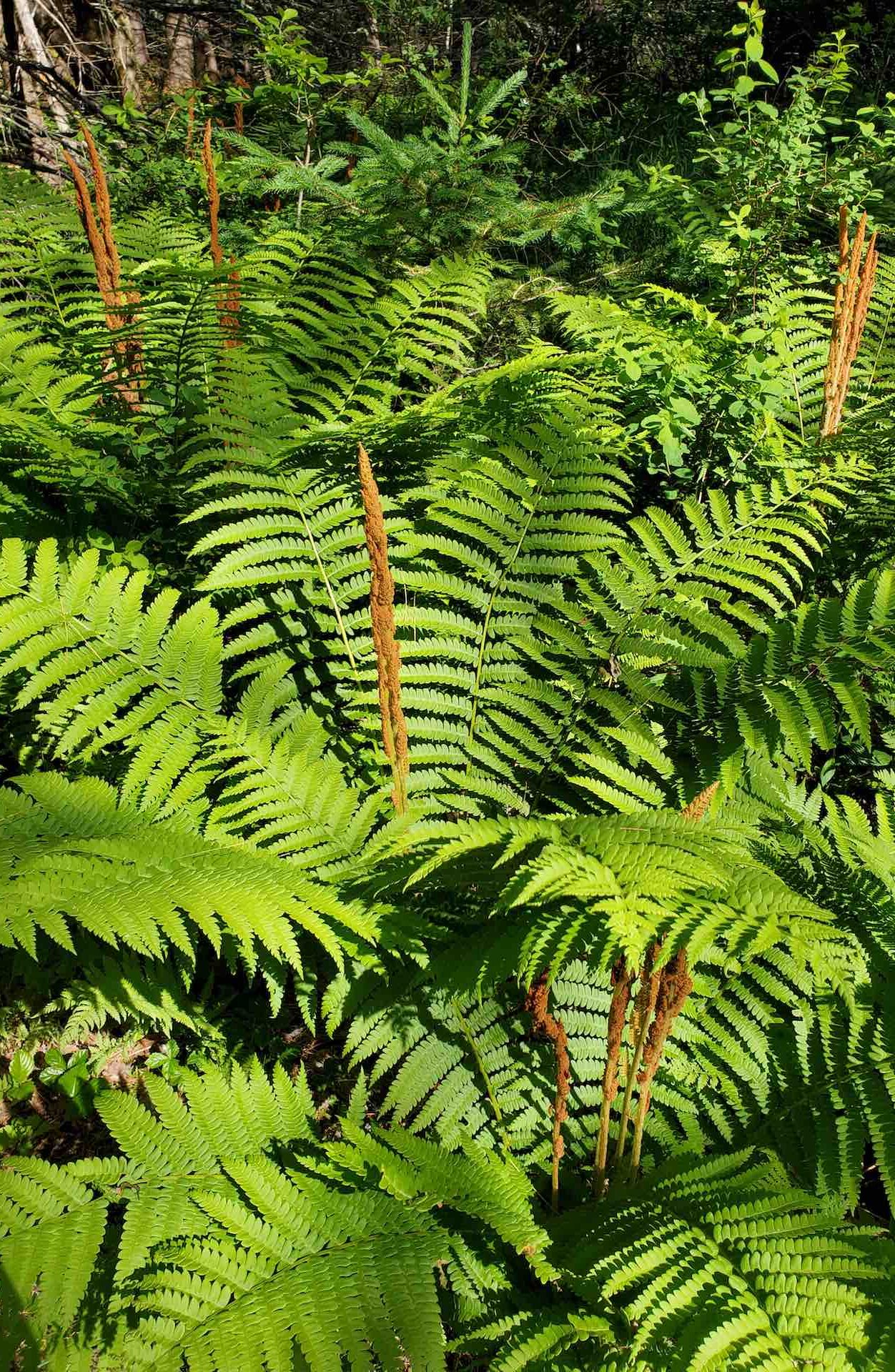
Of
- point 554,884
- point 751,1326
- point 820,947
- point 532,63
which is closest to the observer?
point 751,1326

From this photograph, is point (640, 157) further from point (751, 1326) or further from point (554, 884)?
point (751, 1326)

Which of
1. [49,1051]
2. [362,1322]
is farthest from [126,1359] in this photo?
[49,1051]

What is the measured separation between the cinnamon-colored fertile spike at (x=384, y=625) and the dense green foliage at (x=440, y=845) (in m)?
0.01

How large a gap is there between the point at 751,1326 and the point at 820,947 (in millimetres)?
720

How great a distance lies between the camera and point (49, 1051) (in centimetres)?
218

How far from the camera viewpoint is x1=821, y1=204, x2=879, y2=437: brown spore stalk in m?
2.86

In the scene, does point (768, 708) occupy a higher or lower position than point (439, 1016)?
higher

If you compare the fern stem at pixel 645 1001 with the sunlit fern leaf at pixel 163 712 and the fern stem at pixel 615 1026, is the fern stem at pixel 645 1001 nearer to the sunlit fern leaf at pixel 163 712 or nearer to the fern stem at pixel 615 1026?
the fern stem at pixel 615 1026

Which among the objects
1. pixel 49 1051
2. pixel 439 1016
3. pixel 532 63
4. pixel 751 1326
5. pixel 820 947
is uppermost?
pixel 532 63

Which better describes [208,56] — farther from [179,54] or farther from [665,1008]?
[665,1008]

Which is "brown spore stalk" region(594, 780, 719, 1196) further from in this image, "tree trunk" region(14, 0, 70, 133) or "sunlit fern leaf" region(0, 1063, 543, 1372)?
"tree trunk" region(14, 0, 70, 133)

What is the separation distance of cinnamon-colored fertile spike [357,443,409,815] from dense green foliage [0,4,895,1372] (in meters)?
0.01

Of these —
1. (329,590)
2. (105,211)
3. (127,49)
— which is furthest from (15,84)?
(329,590)

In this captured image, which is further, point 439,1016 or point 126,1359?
point 439,1016
